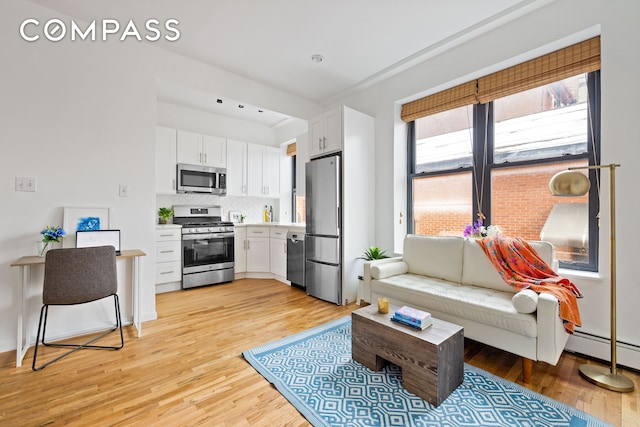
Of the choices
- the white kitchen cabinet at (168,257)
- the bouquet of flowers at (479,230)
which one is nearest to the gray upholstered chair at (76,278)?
the white kitchen cabinet at (168,257)

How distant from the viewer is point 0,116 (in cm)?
229

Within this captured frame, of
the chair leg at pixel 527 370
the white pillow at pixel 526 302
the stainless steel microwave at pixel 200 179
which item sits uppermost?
→ the stainless steel microwave at pixel 200 179

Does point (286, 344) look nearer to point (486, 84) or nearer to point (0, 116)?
point (0, 116)

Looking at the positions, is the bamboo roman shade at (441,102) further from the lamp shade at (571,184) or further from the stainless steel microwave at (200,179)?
the stainless steel microwave at (200,179)

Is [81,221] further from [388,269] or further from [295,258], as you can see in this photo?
[388,269]

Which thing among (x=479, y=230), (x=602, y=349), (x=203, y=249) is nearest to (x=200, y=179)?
(x=203, y=249)

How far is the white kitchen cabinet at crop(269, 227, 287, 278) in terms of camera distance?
4.50 m

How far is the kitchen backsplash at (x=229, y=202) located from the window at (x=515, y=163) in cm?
301

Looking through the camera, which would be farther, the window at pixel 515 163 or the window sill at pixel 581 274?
the window at pixel 515 163

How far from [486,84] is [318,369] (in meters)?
3.13

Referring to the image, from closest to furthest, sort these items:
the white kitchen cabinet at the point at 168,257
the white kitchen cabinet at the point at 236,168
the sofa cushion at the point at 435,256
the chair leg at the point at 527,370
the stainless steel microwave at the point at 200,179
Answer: the chair leg at the point at 527,370, the sofa cushion at the point at 435,256, the white kitchen cabinet at the point at 168,257, the stainless steel microwave at the point at 200,179, the white kitchen cabinet at the point at 236,168

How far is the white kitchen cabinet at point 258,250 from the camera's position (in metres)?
4.76

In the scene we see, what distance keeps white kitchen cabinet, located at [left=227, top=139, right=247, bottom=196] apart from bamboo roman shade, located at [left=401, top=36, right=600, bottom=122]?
292 centimetres

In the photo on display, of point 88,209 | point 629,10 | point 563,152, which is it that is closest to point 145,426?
point 88,209
